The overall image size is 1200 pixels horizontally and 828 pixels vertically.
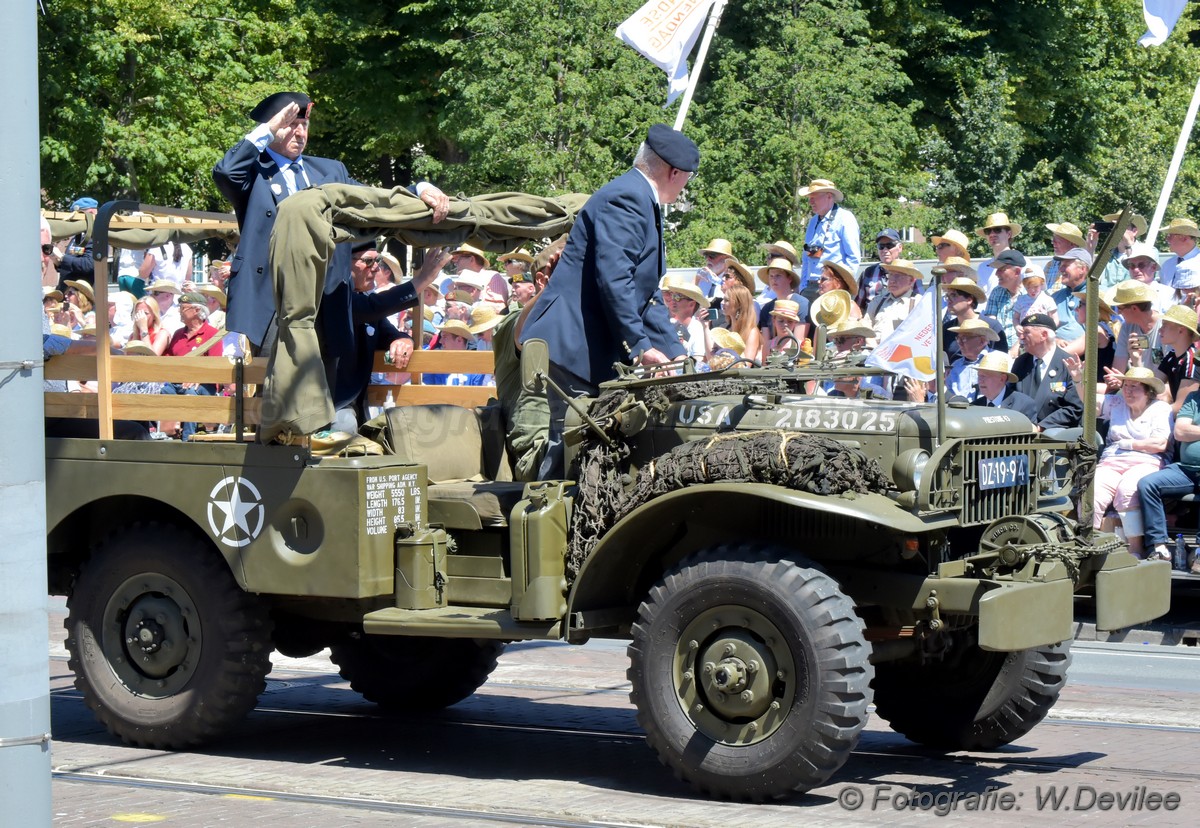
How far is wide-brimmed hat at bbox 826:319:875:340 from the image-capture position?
37.3 ft

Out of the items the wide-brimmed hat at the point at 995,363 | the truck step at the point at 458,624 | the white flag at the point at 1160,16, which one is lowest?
the truck step at the point at 458,624

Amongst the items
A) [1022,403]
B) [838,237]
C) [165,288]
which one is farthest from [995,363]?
[165,288]

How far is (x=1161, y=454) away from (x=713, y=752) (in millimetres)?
5845

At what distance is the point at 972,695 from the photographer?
790cm

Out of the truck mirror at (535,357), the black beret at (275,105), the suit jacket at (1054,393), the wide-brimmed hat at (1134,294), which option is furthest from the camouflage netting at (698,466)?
the wide-brimmed hat at (1134,294)

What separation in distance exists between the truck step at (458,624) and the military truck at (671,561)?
14 mm

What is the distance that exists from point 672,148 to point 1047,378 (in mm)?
4413

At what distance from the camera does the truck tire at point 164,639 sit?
8.07 metres

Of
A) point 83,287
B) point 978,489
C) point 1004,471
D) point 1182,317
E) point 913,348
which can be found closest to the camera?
point 978,489

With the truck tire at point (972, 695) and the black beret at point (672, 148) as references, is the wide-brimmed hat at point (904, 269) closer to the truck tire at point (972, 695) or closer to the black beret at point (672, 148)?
the black beret at point (672, 148)

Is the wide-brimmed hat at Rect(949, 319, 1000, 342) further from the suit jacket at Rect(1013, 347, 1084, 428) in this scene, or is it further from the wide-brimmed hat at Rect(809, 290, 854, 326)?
the wide-brimmed hat at Rect(809, 290, 854, 326)

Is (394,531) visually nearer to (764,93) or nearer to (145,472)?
(145,472)

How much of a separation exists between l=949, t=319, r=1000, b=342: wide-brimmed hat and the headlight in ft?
16.0

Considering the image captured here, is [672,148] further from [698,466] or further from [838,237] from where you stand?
[838,237]
